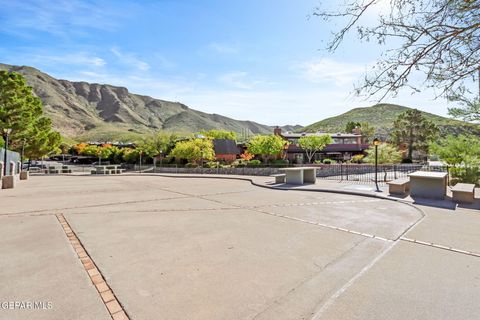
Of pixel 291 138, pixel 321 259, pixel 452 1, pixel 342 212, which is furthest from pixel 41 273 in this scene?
pixel 291 138

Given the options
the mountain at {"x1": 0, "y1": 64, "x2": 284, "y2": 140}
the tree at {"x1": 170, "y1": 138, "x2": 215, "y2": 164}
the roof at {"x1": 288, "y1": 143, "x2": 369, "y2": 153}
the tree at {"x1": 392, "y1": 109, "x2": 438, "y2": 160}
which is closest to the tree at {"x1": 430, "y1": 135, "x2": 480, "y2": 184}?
the tree at {"x1": 170, "y1": 138, "x2": 215, "y2": 164}

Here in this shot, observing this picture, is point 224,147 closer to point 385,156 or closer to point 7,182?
point 385,156

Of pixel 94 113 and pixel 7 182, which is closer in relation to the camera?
pixel 7 182

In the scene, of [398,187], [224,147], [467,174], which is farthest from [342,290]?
[224,147]

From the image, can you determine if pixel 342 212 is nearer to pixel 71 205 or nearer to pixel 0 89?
pixel 71 205

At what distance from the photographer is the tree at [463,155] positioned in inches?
513

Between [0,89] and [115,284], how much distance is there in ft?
105

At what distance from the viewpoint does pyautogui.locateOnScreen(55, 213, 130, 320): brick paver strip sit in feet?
8.65

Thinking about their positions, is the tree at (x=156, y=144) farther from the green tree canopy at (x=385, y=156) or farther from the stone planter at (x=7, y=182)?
the green tree canopy at (x=385, y=156)

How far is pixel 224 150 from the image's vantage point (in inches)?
1794

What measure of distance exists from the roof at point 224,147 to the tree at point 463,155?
32.3 meters

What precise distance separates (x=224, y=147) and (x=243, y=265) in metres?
42.1

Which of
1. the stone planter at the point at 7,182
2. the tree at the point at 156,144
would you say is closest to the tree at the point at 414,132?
the tree at the point at 156,144

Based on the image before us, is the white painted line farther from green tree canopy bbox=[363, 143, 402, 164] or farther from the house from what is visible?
the house
